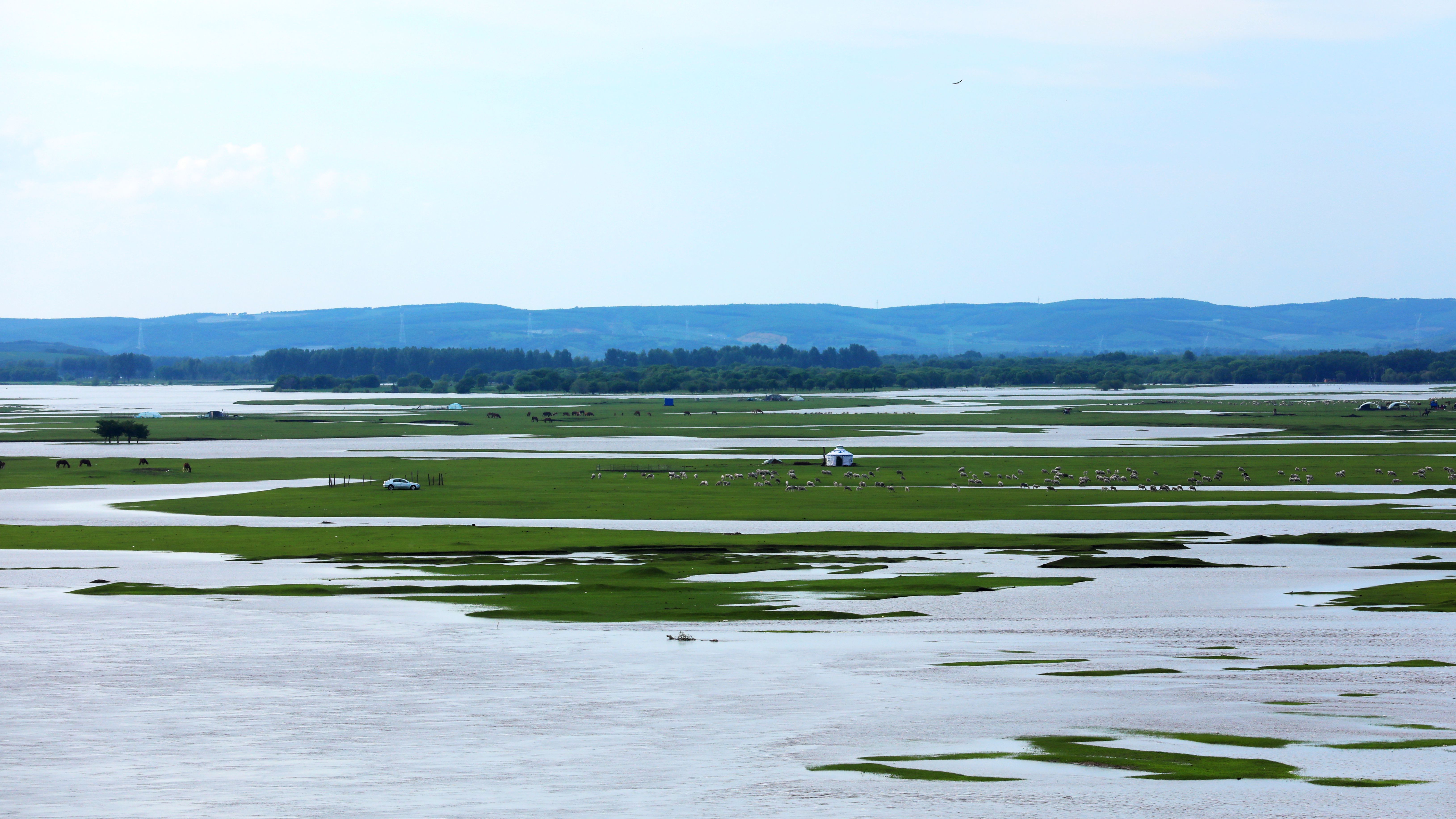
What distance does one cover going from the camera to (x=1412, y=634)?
28.6 metres

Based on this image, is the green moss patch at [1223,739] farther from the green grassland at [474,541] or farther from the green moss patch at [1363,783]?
the green grassland at [474,541]

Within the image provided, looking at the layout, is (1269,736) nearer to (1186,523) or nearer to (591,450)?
(1186,523)

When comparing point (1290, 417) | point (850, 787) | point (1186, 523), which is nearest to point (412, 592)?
point (850, 787)

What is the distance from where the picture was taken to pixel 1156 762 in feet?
62.1

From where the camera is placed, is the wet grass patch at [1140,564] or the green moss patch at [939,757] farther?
the wet grass patch at [1140,564]

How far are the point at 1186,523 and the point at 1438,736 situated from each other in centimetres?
3137

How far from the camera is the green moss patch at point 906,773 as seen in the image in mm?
18234

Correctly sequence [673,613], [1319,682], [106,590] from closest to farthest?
[1319,682]
[673,613]
[106,590]

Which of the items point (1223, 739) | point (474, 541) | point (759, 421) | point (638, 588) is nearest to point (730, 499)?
point (474, 541)

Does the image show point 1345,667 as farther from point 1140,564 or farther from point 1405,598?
point 1140,564

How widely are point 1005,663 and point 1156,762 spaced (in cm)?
720

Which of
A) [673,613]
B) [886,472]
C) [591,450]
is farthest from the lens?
[591,450]

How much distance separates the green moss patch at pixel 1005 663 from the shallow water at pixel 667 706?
1.32 feet

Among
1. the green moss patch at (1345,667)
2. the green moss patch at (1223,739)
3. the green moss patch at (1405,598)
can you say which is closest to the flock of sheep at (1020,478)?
the green moss patch at (1405,598)
